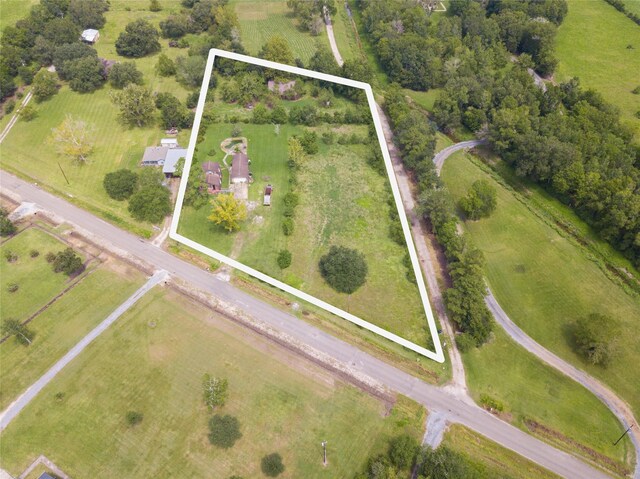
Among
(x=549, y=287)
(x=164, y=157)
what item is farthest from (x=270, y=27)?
(x=549, y=287)

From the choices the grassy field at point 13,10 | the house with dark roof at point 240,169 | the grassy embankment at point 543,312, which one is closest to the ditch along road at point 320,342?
the grassy embankment at point 543,312

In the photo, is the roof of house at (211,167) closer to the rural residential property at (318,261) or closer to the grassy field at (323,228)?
the rural residential property at (318,261)

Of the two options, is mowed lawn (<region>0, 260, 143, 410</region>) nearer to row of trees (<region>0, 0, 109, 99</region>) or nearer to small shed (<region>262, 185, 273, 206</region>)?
small shed (<region>262, 185, 273, 206</region>)

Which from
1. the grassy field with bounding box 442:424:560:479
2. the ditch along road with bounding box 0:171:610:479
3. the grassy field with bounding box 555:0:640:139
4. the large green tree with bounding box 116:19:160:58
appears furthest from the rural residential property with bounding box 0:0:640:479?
the grassy field with bounding box 555:0:640:139

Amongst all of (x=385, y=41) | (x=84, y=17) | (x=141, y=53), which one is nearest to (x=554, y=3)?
(x=385, y=41)

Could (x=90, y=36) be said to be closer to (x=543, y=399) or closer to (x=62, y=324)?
(x=62, y=324)
